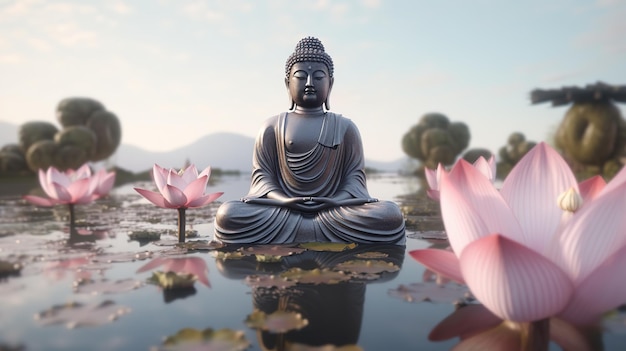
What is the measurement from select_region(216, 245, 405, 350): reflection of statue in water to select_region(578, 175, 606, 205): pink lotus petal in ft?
2.95

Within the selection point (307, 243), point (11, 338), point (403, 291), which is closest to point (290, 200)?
point (307, 243)

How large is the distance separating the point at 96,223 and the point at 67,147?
40.6 feet

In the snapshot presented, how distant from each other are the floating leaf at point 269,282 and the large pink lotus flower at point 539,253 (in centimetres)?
98

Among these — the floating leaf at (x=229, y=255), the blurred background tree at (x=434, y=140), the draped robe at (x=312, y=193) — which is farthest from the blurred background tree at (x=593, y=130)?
the floating leaf at (x=229, y=255)

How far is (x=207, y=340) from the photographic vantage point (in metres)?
1.38

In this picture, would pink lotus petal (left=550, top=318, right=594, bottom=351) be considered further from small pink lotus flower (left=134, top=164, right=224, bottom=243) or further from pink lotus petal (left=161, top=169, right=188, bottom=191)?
pink lotus petal (left=161, top=169, right=188, bottom=191)

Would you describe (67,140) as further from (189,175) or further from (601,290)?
(601,290)

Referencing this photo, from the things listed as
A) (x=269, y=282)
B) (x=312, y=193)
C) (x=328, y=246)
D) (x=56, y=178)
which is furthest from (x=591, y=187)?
(x=56, y=178)

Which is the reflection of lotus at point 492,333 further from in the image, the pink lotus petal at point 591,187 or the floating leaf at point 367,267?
the floating leaf at point 367,267

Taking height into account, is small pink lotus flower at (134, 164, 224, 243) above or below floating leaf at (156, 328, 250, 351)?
above

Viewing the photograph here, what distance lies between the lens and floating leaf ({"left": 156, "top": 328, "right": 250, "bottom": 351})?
1334 millimetres

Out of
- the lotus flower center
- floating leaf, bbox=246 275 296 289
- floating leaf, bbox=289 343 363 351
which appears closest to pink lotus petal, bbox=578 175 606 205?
the lotus flower center

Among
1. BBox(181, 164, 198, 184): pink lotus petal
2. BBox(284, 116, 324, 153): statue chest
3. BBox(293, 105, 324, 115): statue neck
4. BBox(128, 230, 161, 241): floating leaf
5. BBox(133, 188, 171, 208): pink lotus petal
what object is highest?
BBox(293, 105, 324, 115): statue neck

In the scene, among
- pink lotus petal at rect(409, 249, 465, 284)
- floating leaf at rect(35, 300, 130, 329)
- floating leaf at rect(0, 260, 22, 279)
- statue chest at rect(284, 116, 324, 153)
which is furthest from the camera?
statue chest at rect(284, 116, 324, 153)
